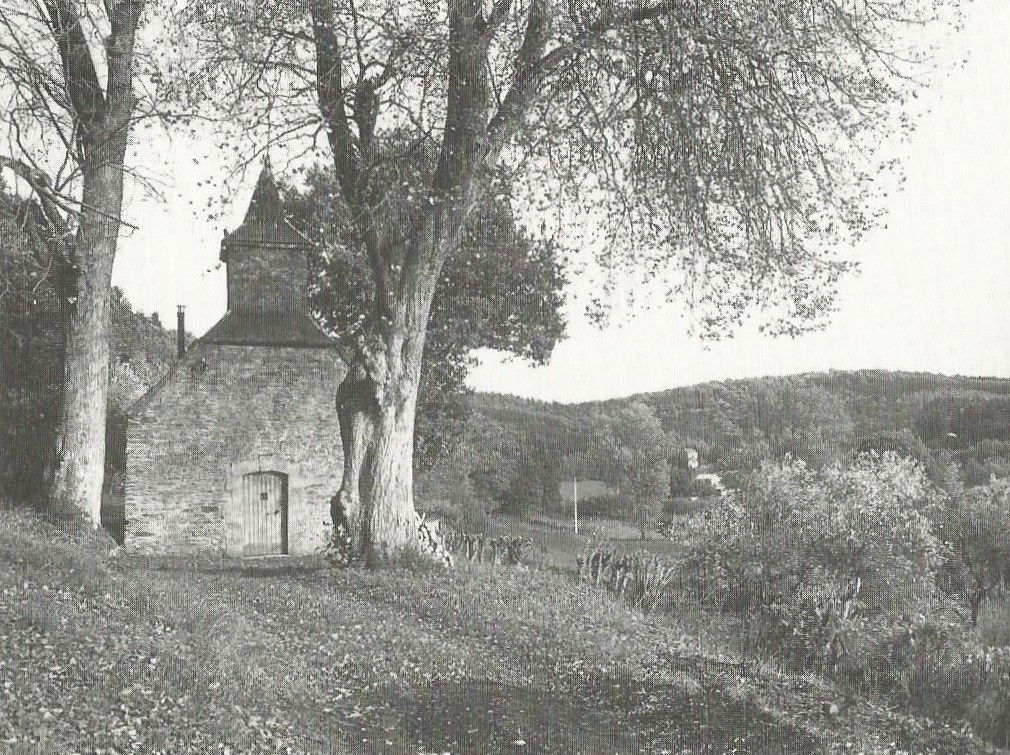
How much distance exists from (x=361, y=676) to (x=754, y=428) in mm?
36209

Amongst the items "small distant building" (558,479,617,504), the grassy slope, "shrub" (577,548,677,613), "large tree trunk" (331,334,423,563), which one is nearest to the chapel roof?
"large tree trunk" (331,334,423,563)

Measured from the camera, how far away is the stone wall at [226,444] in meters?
23.1

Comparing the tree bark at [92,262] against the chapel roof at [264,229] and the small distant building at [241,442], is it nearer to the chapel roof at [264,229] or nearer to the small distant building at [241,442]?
the small distant building at [241,442]

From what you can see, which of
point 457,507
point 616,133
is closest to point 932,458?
point 457,507

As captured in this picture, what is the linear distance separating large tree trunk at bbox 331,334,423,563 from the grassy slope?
1020 mm

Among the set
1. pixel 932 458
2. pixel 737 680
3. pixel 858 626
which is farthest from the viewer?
pixel 932 458

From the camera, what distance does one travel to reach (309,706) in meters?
7.57

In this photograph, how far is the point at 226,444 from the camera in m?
23.7

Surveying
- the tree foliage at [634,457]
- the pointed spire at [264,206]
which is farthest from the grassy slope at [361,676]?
the tree foliage at [634,457]

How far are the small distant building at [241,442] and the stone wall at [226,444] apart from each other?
1.0 inches

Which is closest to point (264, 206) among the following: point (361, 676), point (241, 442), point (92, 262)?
point (241, 442)

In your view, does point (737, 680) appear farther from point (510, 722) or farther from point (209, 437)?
point (209, 437)

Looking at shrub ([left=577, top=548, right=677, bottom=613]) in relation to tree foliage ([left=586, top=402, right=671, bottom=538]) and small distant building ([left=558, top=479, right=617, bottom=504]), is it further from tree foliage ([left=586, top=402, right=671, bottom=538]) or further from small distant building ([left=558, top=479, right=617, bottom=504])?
small distant building ([left=558, top=479, right=617, bottom=504])

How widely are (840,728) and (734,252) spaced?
7.03m
